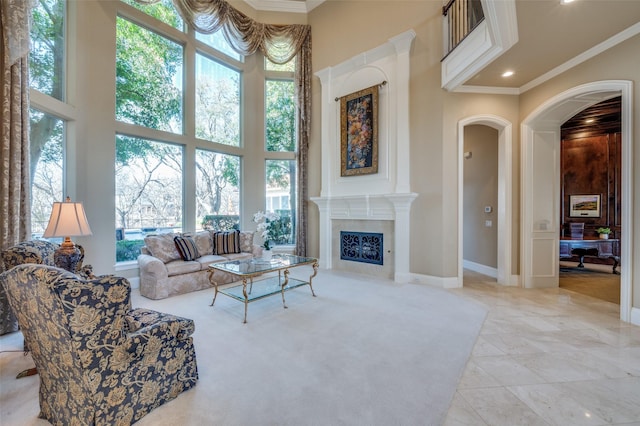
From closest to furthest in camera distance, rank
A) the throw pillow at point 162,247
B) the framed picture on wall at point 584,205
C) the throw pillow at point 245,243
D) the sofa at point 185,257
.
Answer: the sofa at point 185,257 < the throw pillow at point 162,247 < the throw pillow at point 245,243 < the framed picture on wall at point 584,205

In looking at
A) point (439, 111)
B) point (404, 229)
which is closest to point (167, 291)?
point (404, 229)

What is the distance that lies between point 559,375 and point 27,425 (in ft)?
12.0

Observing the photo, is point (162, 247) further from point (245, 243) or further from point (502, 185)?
point (502, 185)

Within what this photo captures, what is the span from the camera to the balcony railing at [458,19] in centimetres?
397

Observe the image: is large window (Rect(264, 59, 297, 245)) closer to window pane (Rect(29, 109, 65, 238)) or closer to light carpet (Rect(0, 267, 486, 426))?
light carpet (Rect(0, 267, 486, 426))

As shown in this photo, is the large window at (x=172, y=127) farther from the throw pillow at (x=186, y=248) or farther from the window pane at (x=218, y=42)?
the throw pillow at (x=186, y=248)

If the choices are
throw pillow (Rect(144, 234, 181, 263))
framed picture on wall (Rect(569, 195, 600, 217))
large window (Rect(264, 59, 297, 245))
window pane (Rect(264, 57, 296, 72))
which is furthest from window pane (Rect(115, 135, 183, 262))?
framed picture on wall (Rect(569, 195, 600, 217))

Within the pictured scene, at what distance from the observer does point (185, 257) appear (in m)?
4.48

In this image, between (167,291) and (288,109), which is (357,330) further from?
(288,109)

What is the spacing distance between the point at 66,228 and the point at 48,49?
9.19 feet

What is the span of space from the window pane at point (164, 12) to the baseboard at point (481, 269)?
7.59 metres

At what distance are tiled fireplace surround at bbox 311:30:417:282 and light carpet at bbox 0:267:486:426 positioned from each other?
1.49 meters

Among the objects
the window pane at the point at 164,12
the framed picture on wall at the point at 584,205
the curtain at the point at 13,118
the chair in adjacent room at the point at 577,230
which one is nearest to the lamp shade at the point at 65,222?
the curtain at the point at 13,118

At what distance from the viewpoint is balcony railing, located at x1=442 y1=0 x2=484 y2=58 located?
3.97m
